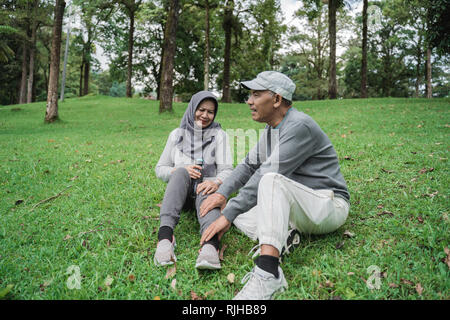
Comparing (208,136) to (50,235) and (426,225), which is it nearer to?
(50,235)

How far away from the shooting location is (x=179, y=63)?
26266 millimetres

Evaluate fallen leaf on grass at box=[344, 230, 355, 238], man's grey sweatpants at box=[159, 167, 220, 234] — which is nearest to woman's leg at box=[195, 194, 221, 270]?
man's grey sweatpants at box=[159, 167, 220, 234]

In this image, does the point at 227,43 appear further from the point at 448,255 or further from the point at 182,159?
the point at 448,255

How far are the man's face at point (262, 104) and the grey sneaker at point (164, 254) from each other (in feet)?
4.42

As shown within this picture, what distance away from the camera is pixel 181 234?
2.93 metres

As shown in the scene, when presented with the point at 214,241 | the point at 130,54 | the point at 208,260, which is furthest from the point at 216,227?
the point at 130,54

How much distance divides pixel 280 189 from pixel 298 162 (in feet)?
1.19

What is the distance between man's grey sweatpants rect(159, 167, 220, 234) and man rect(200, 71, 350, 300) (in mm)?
93

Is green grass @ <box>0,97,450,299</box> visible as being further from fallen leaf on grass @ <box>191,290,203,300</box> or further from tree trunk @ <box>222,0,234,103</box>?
tree trunk @ <box>222,0,234,103</box>

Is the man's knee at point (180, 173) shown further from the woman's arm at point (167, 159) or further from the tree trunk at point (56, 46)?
the tree trunk at point (56, 46)

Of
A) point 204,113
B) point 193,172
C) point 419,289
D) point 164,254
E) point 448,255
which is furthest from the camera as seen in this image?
point 204,113

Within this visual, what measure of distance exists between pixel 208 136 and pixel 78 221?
5.72ft
